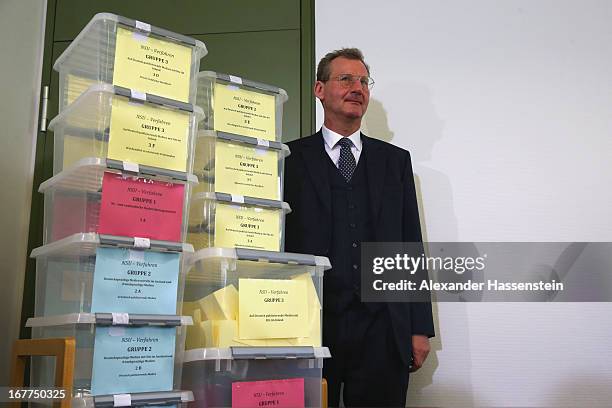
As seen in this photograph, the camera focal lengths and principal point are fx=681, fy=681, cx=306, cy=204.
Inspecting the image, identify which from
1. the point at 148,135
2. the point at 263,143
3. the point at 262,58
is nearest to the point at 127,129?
the point at 148,135

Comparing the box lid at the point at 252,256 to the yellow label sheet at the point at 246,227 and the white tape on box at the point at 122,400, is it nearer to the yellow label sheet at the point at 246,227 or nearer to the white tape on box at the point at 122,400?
the yellow label sheet at the point at 246,227

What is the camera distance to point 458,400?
2.52 metres

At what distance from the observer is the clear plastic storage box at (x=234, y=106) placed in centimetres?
193

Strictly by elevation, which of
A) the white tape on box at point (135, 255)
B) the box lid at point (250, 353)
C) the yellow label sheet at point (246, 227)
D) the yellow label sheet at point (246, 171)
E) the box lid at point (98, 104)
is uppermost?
the box lid at point (98, 104)

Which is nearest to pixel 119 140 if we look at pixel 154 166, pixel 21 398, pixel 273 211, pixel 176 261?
pixel 154 166

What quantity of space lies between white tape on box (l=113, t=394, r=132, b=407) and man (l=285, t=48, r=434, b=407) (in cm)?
76

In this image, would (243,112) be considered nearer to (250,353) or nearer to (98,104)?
(98,104)

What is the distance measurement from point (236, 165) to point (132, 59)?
1.30 feet

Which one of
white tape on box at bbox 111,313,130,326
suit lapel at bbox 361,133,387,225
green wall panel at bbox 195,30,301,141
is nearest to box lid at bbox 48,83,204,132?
white tape on box at bbox 111,313,130,326

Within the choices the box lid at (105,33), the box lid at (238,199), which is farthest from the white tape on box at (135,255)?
the box lid at (105,33)

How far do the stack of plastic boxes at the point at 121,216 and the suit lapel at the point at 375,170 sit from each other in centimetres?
73

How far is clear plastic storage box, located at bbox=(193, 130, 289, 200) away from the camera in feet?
6.19

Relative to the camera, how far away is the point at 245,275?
1.82m

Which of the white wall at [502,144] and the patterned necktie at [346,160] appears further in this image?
the white wall at [502,144]
